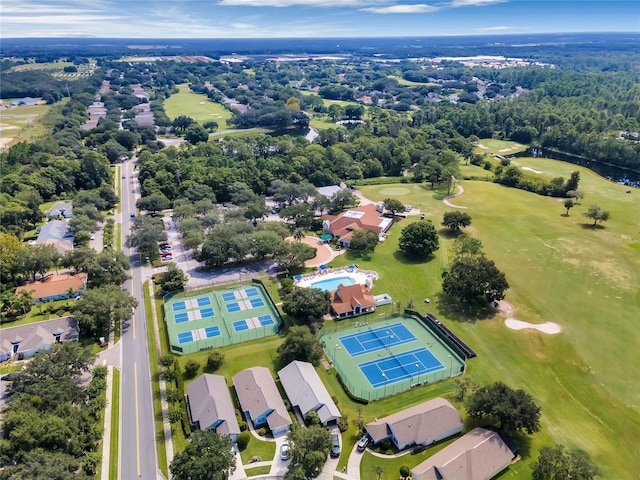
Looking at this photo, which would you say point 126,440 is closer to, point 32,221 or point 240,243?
point 240,243

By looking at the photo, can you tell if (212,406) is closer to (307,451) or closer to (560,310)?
(307,451)

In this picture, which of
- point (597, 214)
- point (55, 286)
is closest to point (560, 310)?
point (597, 214)

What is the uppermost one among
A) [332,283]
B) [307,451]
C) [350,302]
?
[307,451]

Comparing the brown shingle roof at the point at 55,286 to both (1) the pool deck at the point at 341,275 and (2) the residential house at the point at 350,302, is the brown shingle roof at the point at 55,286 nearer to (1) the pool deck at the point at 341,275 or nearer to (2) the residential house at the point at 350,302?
(1) the pool deck at the point at 341,275

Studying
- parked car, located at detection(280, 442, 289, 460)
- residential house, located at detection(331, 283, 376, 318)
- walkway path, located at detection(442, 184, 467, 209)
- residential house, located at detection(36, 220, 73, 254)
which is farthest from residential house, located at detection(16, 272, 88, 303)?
walkway path, located at detection(442, 184, 467, 209)

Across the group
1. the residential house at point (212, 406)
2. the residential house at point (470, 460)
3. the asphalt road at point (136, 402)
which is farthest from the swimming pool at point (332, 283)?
the residential house at point (470, 460)

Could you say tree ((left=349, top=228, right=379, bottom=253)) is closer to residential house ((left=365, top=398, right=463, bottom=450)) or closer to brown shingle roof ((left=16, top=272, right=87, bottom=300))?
residential house ((left=365, top=398, right=463, bottom=450))

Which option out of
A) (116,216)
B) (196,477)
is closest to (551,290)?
(196,477)
